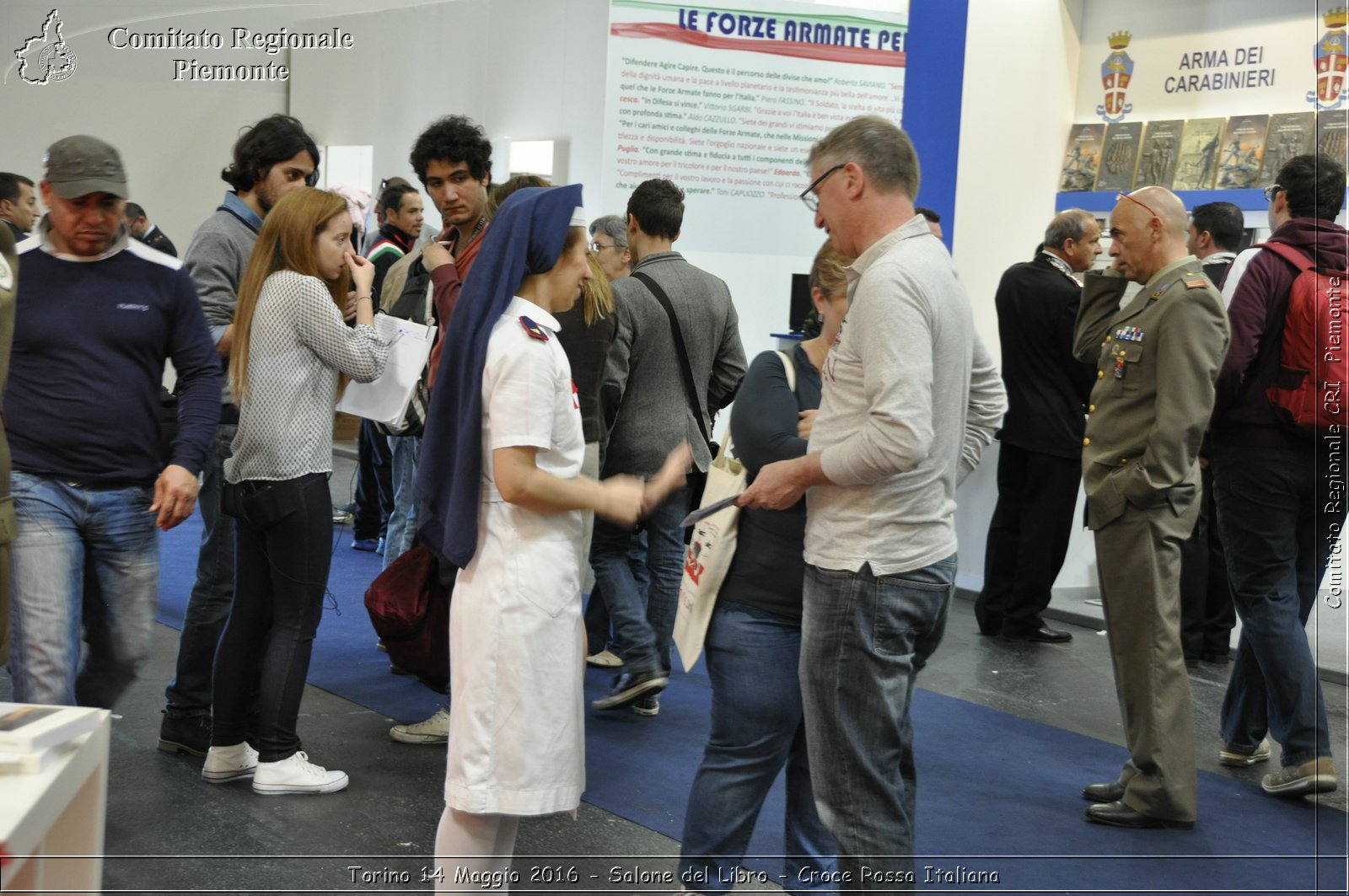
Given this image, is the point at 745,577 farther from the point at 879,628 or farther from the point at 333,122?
the point at 333,122

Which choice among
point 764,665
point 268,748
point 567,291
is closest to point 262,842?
point 268,748

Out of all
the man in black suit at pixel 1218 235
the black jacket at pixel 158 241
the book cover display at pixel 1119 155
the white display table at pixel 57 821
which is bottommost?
the white display table at pixel 57 821

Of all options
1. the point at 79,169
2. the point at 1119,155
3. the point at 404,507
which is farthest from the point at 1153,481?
the point at 1119,155

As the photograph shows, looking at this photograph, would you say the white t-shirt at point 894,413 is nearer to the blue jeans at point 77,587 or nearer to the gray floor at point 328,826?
the gray floor at point 328,826

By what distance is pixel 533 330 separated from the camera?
224 cm

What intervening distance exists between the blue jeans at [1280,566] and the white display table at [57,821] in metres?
3.36

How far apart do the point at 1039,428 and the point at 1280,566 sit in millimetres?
2031

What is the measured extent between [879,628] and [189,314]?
1.79 metres

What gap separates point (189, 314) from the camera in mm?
3033

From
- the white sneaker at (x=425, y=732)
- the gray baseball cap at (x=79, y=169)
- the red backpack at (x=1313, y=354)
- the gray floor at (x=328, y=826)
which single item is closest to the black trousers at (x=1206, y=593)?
the gray floor at (x=328, y=826)

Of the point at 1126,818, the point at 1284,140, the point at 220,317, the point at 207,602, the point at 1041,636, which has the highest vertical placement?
the point at 1284,140

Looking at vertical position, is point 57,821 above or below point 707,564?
below

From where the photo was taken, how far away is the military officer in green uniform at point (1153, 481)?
345cm

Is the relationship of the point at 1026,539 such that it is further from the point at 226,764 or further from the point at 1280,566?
the point at 226,764
